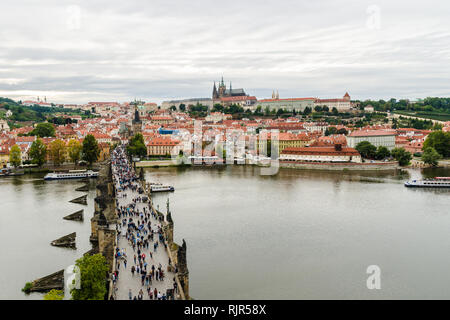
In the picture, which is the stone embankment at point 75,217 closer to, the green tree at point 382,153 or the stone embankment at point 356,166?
the stone embankment at point 356,166

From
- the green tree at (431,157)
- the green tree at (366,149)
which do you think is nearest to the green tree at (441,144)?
the green tree at (431,157)

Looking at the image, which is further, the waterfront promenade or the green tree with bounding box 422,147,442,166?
the green tree with bounding box 422,147,442,166

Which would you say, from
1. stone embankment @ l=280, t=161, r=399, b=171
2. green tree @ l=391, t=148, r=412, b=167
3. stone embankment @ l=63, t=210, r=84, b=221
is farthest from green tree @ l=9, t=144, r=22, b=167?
green tree @ l=391, t=148, r=412, b=167

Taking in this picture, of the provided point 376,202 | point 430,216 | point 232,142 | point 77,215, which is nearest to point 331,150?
point 232,142

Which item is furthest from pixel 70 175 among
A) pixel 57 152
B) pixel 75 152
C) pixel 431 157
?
pixel 431 157

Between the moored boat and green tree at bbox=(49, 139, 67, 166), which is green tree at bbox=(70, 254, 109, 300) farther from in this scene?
green tree at bbox=(49, 139, 67, 166)

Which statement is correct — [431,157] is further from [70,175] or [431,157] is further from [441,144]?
[70,175]
